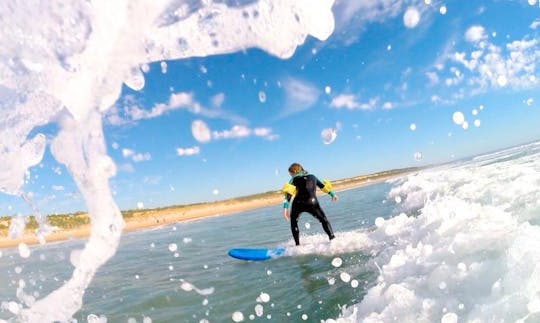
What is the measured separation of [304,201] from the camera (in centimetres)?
1005

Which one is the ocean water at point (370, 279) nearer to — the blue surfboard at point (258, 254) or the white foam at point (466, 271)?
the white foam at point (466, 271)

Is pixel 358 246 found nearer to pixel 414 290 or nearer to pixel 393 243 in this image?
pixel 393 243

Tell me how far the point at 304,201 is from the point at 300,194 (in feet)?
0.67

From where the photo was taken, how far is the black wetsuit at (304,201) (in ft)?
32.6

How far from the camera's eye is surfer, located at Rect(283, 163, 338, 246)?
32.7 ft

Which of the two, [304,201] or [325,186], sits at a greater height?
[325,186]

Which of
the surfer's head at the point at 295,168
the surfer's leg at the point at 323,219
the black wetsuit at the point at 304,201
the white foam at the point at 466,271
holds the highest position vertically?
the surfer's head at the point at 295,168

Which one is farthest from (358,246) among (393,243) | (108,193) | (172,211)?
(172,211)

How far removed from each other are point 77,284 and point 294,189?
15.7 ft

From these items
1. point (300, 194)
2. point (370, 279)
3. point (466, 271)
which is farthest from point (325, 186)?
point (466, 271)

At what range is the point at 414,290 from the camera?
4.45 m

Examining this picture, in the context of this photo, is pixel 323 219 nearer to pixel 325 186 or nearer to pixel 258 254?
pixel 325 186

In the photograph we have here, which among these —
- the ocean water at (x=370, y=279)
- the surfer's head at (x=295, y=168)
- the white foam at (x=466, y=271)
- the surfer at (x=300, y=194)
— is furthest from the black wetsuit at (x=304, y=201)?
the white foam at (x=466, y=271)

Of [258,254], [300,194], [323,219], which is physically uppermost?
[300,194]
